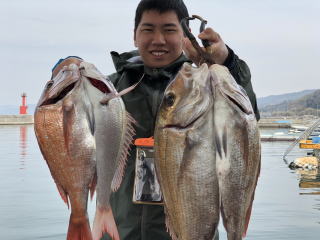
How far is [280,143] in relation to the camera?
47.7 meters

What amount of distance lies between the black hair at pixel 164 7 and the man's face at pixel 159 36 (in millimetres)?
28

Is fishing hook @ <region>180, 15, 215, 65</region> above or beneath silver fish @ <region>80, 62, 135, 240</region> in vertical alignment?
above

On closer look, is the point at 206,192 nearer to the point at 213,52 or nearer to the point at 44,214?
the point at 213,52

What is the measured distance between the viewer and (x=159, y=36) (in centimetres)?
350

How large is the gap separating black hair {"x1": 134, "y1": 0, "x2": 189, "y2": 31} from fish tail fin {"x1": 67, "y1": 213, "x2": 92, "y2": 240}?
1.58 meters

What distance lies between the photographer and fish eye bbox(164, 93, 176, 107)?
8.23ft

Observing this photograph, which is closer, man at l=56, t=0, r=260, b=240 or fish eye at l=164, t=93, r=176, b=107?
fish eye at l=164, t=93, r=176, b=107

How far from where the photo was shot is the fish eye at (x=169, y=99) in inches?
98.7

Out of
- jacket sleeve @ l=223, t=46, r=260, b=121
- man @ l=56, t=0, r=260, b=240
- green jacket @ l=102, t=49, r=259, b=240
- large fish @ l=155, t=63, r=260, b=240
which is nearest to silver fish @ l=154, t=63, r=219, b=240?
large fish @ l=155, t=63, r=260, b=240

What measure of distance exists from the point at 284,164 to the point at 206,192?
28.9 m

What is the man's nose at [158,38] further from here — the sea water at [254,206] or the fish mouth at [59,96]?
the sea water at [254,206]

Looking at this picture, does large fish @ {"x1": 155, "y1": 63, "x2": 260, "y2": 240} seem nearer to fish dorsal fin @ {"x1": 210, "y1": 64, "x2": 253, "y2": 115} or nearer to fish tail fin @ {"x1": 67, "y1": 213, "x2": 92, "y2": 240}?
fish dorsal fin @ {"x1": 210, "y1": 64, "x2": 253, "y2": 115}

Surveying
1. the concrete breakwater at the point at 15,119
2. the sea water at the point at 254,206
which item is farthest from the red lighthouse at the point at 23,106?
the sea water at the point at 254,206

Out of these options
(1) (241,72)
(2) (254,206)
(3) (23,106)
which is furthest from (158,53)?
(3) (23,106)
